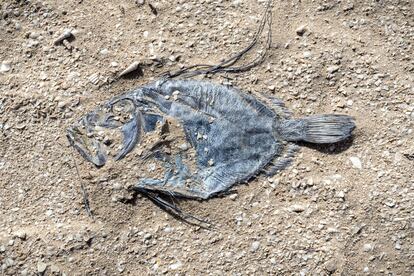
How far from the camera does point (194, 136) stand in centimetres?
276

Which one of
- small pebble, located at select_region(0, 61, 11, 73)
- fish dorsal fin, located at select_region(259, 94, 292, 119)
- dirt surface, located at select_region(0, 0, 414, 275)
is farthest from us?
small pebble, located at select_region(0, 61, 11, 73)

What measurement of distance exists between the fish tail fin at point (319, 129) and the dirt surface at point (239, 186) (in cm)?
8

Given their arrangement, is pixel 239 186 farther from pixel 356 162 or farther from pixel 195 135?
pixel 356 162

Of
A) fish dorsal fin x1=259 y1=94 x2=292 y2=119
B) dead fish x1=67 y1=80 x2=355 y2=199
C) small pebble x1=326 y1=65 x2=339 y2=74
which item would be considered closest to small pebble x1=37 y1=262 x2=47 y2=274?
dead fish x1=67 y1=80 x2=355 y2=199

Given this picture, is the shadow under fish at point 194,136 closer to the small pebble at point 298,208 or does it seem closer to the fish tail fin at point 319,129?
the fish tail fin at point 319,129

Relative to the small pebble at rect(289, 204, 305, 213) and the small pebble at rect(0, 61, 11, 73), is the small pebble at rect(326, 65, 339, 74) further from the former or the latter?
the small pebble at rect(0, 61, 11, 73)

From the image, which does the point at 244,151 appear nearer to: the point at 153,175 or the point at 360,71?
the point at 153,175

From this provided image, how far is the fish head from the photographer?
9.12 feet

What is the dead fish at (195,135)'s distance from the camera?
2762 mm

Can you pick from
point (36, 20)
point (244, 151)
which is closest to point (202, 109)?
point (244, 151)

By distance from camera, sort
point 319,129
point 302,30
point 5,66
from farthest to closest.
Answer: point 5,66, point 302,30, point 319,129

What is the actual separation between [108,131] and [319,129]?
112cm

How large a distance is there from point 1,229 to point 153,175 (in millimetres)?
898

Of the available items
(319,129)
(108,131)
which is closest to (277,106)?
(319,129)
